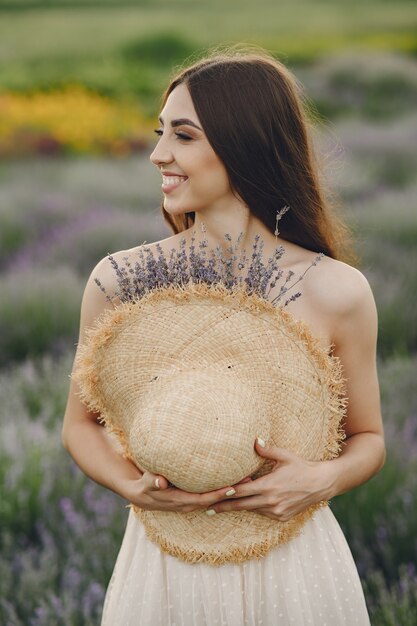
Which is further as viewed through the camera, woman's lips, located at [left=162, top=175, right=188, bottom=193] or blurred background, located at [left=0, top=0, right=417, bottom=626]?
blurred background, located at [left=0, top=0, right=417, bottom=626]

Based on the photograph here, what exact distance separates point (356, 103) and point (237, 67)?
1178 cm

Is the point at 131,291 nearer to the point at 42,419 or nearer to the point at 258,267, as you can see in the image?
the point at 258,267

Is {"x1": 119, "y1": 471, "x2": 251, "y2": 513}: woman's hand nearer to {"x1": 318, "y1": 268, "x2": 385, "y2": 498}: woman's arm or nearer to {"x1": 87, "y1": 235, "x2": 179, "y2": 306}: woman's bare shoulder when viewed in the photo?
{"x1": 318, "y1": 268, "x2": 385, "y2": 498}: woman's arm

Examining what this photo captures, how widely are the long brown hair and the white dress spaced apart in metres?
0.61

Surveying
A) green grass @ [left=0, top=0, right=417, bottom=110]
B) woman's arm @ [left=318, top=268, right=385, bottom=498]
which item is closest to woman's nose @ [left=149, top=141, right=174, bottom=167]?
woman's arm @ [left=318, top=268, right=385, bottom=498]

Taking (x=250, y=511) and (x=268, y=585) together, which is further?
(x=268, y=585)

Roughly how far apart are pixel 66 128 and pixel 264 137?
9.36m

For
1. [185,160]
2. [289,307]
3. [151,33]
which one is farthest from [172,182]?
[151,33]

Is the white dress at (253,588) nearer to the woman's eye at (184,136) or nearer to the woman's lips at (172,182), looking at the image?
the woman's lips at (172,182)

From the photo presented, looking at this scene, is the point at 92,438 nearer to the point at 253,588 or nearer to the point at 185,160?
the point at 253,588

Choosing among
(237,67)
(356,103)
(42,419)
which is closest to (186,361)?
(237,67)

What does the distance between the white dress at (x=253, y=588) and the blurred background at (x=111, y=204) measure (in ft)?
2.88

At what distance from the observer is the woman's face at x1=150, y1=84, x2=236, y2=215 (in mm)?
1703

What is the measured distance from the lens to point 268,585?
1665mm
